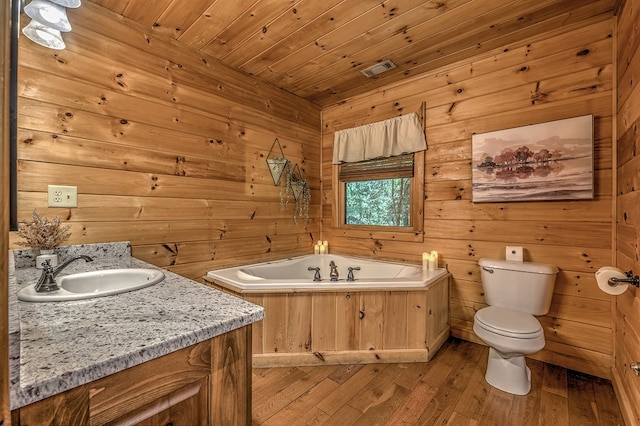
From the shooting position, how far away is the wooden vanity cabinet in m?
0.54

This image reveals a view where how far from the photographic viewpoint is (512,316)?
185cm

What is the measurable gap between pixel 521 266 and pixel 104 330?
232 centimetres

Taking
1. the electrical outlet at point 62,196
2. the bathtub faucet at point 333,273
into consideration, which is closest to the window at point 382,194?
the bathtub faucet at point 333,273

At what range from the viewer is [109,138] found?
1863 mm

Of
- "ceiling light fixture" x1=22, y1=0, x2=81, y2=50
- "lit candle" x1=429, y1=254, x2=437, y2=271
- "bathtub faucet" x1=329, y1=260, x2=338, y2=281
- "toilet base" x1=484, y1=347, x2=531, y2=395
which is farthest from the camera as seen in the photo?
"lit candle" x1=429, y1=254, x2=437, y2=271

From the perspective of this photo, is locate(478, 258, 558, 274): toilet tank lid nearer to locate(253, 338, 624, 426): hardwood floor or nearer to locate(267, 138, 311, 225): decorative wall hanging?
locate(253, 338, 624, 426): hardwood floor

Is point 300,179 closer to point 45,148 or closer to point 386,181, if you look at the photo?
point 386,181

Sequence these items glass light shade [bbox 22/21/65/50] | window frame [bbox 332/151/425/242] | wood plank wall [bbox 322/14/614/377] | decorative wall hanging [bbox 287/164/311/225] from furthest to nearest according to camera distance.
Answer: decorative wall hanging [bbox 287/164/311/225] < window frame [bbox 332/151/425/242] < wood plank wall [bbox 322/14/614/377] < glass light shade [bbox 22/21/65/50]

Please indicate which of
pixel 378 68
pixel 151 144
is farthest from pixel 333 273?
pixel 378 68

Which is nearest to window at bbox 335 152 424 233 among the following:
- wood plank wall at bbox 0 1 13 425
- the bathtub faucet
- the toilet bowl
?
the bathtub faucet

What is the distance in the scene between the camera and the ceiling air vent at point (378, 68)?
2.48 metres

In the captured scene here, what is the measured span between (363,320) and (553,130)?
1890mm

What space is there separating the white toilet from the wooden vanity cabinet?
1.55 m

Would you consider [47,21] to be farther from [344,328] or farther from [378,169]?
[378,169]
